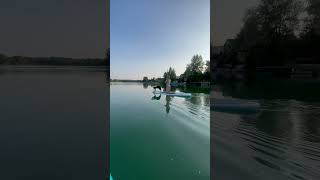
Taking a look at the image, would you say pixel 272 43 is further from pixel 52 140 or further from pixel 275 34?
pixel 52 140

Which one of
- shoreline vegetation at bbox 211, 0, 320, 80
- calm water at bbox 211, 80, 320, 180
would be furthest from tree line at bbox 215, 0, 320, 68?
calm water at bbox 211, 80, 320, 180

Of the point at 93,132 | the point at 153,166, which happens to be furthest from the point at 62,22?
the point at 153,166

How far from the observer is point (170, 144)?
6145mm

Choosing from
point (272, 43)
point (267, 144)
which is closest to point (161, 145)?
point (267, 144)

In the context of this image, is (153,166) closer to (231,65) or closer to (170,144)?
(170,144)

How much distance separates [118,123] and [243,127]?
320 centimetres

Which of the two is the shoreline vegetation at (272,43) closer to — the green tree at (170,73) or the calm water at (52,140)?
the green tree at (170,73)

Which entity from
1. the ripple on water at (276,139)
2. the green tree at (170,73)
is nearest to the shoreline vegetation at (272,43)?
the green tree at (170,73)

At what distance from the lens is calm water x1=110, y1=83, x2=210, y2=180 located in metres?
4.36

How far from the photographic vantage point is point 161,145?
19.4ft

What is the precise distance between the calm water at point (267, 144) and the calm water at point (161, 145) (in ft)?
1.07

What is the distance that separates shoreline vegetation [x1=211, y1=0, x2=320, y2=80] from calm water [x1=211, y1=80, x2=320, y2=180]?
1010 cm

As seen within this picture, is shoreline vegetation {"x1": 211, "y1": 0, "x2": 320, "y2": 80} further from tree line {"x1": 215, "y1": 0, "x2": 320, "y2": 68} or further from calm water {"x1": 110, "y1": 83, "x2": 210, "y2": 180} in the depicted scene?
calm water {"x1": 110, "y1": 83, "x2": 210, "y2": 180}

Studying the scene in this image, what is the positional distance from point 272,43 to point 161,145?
1806 cm
